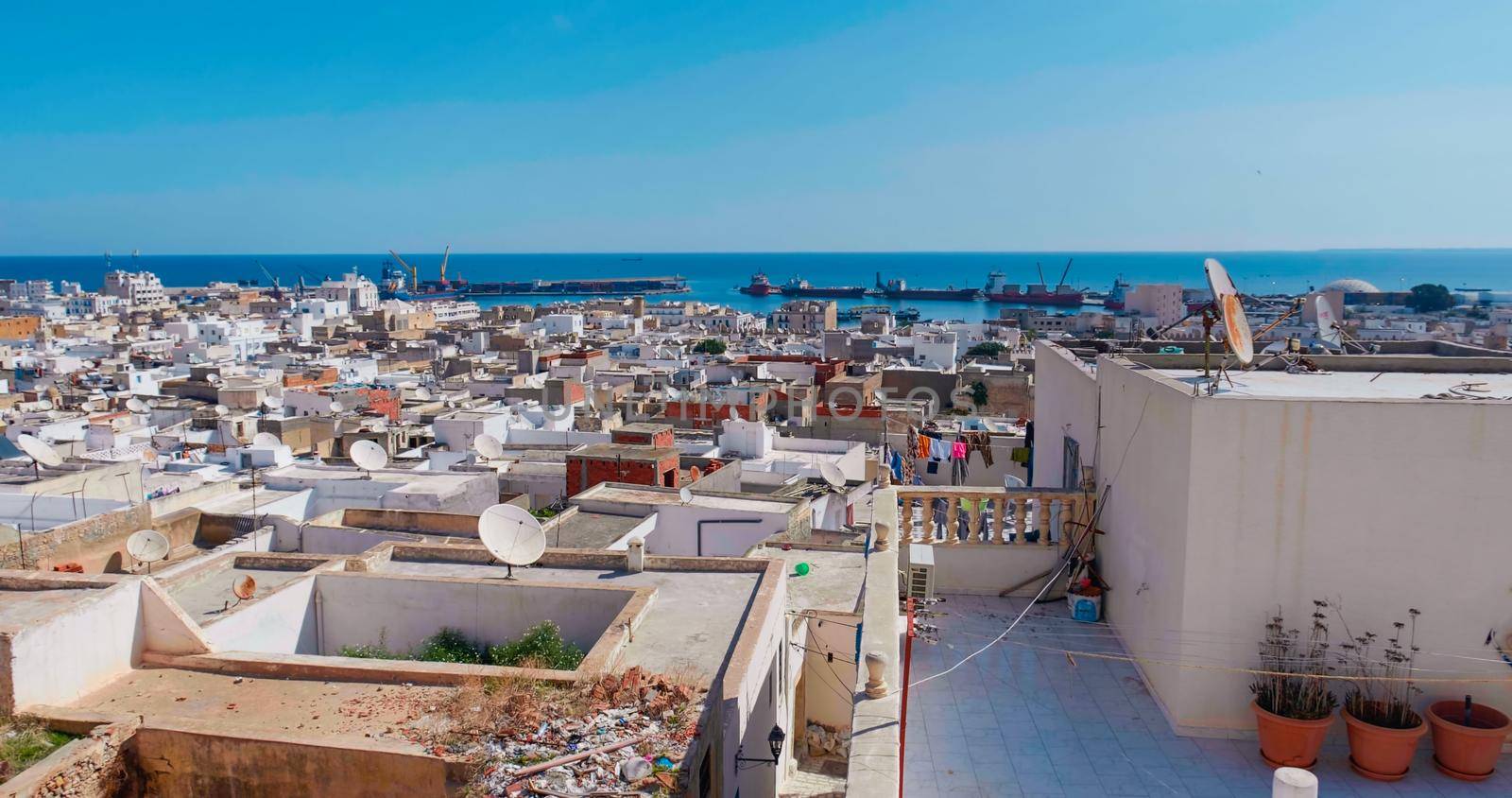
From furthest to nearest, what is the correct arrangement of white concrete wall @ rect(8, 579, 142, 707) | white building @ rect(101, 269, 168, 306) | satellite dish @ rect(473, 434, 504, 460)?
white building @ rect(101, 269, 168, 306)
satellite dish @ rect(473, 434, 504, 460)
white concrete wall @ rect(8, 579, 142, 707)

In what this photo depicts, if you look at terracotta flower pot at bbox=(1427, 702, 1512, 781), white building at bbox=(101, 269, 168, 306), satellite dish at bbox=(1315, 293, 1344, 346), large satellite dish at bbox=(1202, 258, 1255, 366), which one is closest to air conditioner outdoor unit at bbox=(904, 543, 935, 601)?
large satellite dish at bbox=(1202, 258, 1255, 366)

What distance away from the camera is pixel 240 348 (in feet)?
246

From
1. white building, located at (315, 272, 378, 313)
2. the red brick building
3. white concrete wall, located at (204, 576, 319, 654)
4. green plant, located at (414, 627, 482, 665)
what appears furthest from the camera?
white building, located at (315, 272, 378, 313)

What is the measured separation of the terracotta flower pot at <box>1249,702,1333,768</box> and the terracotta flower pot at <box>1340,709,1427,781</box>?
16 centimetres

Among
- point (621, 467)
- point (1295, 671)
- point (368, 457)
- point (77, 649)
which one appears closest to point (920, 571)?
point (1295, 671)

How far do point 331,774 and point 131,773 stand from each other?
1.39 m

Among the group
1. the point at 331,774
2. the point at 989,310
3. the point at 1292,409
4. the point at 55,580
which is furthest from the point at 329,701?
the point at 989,310

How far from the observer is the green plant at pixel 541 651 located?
26.0 feet

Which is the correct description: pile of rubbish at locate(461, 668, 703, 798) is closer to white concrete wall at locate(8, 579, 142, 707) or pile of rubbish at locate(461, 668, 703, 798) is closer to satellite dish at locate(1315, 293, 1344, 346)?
white concrete wall at locate(8, 579, 142, 707)

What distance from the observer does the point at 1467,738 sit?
5242 millimetres

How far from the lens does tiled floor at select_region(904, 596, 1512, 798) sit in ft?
17.6

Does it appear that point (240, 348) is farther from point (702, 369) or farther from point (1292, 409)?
point (1292, 409)

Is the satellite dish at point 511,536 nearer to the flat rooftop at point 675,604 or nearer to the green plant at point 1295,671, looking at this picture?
Result: the flat rooftop at point 675,604

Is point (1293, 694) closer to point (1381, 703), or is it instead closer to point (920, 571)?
point (1381, 703)
